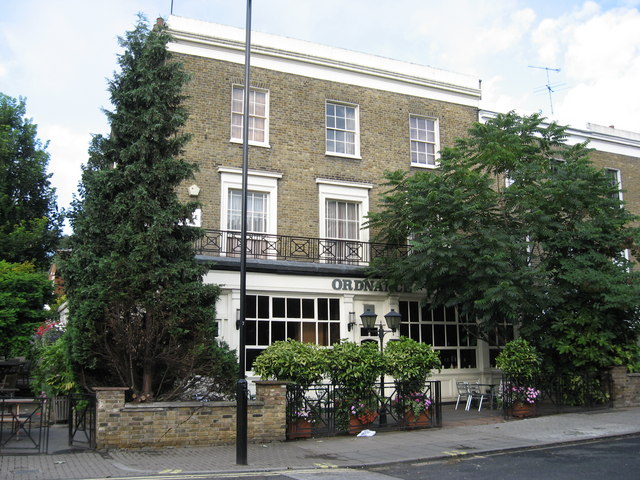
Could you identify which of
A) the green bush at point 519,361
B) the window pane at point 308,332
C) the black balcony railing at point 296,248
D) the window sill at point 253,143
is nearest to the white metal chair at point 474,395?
the green bush at point 519,361

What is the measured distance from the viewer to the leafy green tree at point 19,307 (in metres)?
17.5

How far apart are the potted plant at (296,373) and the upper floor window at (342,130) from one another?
8.78m

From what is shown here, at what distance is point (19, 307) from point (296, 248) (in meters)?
8.23

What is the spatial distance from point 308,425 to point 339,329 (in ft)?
18.6

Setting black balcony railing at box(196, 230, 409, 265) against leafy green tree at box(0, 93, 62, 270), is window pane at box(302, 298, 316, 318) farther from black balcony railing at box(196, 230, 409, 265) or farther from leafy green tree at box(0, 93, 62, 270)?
leafy green tree at box(0, 93, 62, 270)

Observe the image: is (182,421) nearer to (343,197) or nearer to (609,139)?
(343,197)

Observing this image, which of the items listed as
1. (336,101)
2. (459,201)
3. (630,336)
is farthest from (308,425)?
(336,101)

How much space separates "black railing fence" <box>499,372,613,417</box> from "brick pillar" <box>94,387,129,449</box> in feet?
30.0

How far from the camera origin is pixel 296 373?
12320mm

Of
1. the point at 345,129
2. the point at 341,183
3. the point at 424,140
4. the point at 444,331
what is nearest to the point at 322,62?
the point at 345,129

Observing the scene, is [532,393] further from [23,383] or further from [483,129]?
[23,383]

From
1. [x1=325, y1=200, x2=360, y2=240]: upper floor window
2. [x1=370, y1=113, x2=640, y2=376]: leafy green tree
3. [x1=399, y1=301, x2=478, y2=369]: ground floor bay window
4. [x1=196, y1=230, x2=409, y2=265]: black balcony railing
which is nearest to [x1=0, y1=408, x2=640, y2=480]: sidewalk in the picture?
[x1=370, y1=113, x2=640, y2=376]: leafy green tree

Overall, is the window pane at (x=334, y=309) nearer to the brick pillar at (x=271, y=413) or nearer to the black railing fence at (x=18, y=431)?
the brick pillar at (x=271, y=413)

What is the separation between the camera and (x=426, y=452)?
10.9 metres
